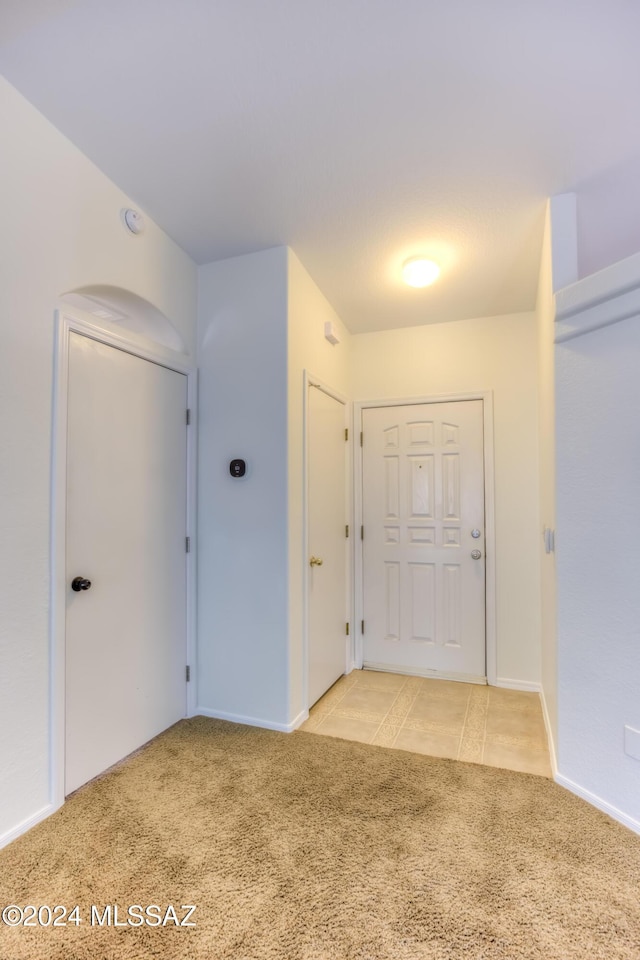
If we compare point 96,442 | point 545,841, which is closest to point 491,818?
point 545,841

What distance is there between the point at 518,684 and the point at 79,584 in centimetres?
274

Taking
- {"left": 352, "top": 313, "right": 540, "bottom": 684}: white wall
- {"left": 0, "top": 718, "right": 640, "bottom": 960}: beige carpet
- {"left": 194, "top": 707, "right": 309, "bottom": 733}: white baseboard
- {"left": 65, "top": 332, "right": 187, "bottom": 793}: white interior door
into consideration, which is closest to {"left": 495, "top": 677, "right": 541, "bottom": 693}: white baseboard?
{"left": 352, "top": 313, "right": 540, "bottom": 684}: white wall

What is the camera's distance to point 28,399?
1.68 m

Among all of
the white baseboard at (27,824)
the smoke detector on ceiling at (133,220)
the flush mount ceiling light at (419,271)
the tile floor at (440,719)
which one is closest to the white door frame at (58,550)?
the white baseboard at (27,824)

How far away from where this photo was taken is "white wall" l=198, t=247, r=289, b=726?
2.40m

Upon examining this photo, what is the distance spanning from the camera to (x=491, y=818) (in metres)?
1.72

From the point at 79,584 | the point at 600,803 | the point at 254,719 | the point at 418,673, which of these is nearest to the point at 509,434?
the point at 418,673

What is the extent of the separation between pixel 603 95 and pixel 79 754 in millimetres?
3222

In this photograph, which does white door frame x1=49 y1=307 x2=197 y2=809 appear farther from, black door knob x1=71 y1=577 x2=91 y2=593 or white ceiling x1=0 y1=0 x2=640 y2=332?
white ceiling x1=0 y1=0 x2=640 y2=332

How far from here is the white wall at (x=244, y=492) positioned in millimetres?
2404

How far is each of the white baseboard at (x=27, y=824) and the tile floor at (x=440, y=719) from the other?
1196 mm

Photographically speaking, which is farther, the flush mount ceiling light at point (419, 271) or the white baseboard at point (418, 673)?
the white baseboard at point (418, 673)

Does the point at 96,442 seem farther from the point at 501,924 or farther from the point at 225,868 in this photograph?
the point at 501,924

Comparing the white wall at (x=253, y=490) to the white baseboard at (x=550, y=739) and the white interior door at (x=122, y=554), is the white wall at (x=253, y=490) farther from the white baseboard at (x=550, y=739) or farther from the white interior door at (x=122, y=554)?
the white baseboard at (x=550, y=739)
